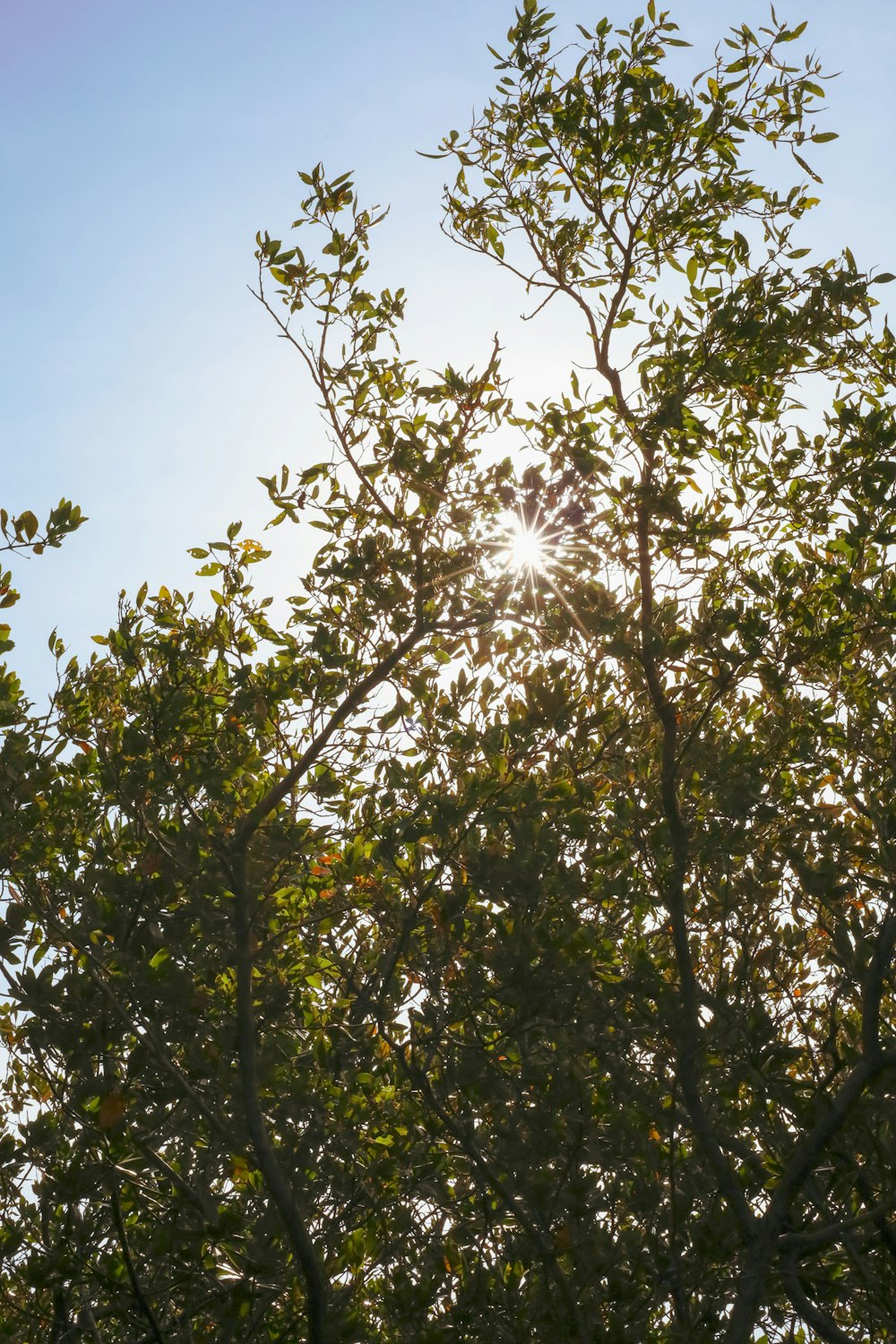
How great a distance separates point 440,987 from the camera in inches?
259

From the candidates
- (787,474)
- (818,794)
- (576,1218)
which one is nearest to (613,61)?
(787,474)

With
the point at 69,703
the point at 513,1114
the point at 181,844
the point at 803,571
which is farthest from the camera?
the point at 69,703

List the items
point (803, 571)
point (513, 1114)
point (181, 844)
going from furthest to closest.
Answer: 1. point (803, 571)
2. point (181, 844)
3. point (513, 1114)

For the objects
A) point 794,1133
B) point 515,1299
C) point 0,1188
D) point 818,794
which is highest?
point 818,794

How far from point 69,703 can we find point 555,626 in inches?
138

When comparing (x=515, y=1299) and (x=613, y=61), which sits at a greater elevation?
(x=613, y=61)

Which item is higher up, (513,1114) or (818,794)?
(818,794)

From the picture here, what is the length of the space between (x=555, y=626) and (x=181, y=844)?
269 centimetres

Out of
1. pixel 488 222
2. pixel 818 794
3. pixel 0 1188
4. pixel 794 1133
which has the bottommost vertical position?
pixel 0 1188

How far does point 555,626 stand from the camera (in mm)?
6949

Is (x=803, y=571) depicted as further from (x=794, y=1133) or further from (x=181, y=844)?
(x=181, y=844)

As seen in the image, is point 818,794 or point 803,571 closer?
point 803,571

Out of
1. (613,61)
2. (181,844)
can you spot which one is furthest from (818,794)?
(613,61)

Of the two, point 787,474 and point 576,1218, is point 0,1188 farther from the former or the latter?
point 787,474
